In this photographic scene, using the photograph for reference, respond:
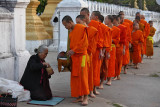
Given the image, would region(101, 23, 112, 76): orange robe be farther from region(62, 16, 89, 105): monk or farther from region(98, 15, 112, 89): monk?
region(62, 16, 89, 105): monk

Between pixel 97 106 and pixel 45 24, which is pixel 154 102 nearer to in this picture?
pixel 97 106

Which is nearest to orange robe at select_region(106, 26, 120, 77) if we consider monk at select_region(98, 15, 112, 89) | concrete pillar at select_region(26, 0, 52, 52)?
monk at select_region(98, 15, 112, 89)

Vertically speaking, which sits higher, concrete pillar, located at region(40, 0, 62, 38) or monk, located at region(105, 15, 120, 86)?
concrete pillar, located at region(40, 0, 62, 38)

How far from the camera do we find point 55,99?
254 inches

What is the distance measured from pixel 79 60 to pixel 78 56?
8 centimetres

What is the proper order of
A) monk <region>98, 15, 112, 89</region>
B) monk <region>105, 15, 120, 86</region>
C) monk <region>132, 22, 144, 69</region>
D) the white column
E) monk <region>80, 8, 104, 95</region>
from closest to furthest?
the white column < monk <region>80, 8, 104, 95</region> < monk <region>98, 15, 112, 89</region> < monk <region>105, 15, 120, 86</region> < monk <region>132, 22, 144, 69</region>

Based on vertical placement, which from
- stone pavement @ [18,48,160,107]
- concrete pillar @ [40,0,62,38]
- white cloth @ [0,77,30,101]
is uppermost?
concrete pillar @ [40,0,62,38]

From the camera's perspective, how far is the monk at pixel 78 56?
20.2 feet

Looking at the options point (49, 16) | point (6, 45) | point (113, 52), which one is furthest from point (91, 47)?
point (49, 16)

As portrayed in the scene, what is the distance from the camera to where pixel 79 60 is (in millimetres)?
6262

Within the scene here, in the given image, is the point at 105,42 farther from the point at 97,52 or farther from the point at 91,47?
the point at 91,47

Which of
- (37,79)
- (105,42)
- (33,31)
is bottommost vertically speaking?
(37,79)

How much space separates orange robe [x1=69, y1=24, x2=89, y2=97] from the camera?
6160 mm

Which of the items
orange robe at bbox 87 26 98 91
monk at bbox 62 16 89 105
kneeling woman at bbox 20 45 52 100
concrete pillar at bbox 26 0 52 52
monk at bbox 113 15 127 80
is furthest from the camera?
concrete pillar at bbox 26 0 52 52
